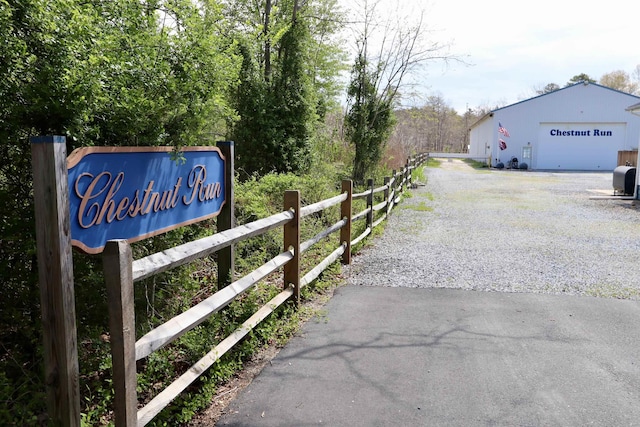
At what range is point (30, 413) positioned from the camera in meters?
2.55

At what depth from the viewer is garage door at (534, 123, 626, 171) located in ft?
116

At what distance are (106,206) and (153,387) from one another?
135cm

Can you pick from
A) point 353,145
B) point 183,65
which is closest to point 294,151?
point 353,145

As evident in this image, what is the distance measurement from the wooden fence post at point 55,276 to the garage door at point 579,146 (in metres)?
38.8

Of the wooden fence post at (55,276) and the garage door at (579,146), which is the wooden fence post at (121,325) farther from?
the garage door at (579,146)

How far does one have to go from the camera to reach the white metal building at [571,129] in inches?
1384

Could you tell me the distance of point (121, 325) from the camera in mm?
2367

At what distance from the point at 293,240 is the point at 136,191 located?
2236 millimetres

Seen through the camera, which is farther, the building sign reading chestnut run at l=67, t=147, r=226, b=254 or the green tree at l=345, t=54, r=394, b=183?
the green tree at l=345, t=54, r=394, b=183

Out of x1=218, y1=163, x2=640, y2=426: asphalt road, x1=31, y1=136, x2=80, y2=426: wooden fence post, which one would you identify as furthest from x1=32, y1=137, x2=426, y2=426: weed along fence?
x1=218, y1=163, x2=640, y2=426: asphalt road

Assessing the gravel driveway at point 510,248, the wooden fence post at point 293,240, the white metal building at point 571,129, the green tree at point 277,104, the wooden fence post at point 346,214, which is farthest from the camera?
the white metal building at point 571,129

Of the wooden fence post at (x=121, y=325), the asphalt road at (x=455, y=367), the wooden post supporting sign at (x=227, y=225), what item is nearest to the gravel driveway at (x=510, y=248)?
the asphalt road at (x=455, y=367)

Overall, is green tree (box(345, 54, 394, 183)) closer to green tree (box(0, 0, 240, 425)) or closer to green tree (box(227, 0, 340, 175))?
green tree (box(227, 0, 340, 175))

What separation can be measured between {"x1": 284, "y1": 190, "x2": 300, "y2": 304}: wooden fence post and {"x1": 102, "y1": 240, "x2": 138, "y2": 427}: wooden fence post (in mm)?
2687
